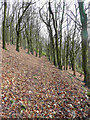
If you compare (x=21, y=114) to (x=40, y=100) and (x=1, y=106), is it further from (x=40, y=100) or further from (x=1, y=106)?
(x=40, y=100)

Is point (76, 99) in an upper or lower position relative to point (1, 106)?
lower

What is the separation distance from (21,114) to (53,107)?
162 cm

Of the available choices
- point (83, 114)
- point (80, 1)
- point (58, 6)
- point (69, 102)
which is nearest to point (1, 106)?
point (69, 102)

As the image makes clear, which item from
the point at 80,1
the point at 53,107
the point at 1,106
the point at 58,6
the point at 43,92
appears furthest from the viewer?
the point at 58,6

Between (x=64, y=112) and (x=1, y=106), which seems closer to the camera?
(x=1, y=106)

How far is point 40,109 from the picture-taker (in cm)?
437

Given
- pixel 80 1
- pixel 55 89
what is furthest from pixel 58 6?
pixel 55 89

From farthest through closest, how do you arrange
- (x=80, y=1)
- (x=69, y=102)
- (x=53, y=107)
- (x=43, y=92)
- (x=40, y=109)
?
(x=80, y=1) → (x=43, y=92) → (x=69, y=102) → (x=53, y=107) → (x=40, y=109)

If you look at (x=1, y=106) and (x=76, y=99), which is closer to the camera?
(x=1, y=106)

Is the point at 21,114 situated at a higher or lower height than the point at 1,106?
lower

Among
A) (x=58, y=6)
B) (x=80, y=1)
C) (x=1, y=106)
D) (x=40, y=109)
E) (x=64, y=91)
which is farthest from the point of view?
(x=58, y=6)

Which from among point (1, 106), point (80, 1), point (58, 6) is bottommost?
point (1, 106)

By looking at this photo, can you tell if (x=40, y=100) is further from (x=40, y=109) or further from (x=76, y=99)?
(x=76, y=99)

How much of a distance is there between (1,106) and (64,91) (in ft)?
12.3
